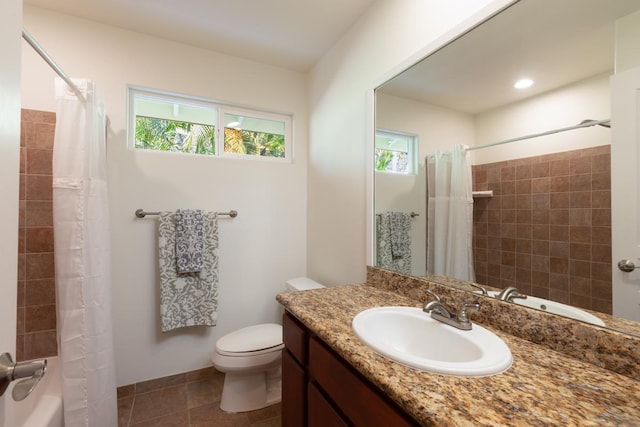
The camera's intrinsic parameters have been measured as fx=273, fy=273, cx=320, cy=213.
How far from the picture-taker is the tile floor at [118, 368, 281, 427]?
164cm

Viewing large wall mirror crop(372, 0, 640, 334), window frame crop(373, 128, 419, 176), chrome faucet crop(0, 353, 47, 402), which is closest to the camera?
chrome faucet crop(0, 353, 47, 402)

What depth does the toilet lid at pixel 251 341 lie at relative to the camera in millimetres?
1667

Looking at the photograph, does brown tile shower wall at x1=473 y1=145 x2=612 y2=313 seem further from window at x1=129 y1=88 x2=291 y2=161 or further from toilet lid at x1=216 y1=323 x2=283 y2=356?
window at x1=129 y1=88 x2=291 y2=161

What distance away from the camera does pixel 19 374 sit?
509 mm

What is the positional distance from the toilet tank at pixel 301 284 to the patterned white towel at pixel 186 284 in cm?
56

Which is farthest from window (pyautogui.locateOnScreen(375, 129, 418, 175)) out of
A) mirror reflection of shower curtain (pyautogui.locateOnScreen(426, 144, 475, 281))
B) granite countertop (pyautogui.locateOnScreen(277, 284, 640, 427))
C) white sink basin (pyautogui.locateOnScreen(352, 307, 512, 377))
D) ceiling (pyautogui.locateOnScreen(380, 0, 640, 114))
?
granite countertop (pyautogui.locateOnScreen(277, 284, 640, 427))

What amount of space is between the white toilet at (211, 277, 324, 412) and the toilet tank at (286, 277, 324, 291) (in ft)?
1.06

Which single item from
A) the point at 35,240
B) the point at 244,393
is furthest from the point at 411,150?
the point at 35,240

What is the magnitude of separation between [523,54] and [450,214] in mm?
641

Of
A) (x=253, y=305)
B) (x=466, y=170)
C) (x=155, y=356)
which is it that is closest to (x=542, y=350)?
(x=466, y=170)

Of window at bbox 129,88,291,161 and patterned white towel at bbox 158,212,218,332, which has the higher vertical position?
window at bbox 129,88,291,161

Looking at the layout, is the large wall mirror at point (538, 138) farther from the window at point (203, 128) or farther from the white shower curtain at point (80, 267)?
the white shower curtain at point (80, 267)

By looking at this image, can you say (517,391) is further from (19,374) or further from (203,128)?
(203,128)

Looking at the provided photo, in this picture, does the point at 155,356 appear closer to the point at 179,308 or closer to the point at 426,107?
the point at 179,308
